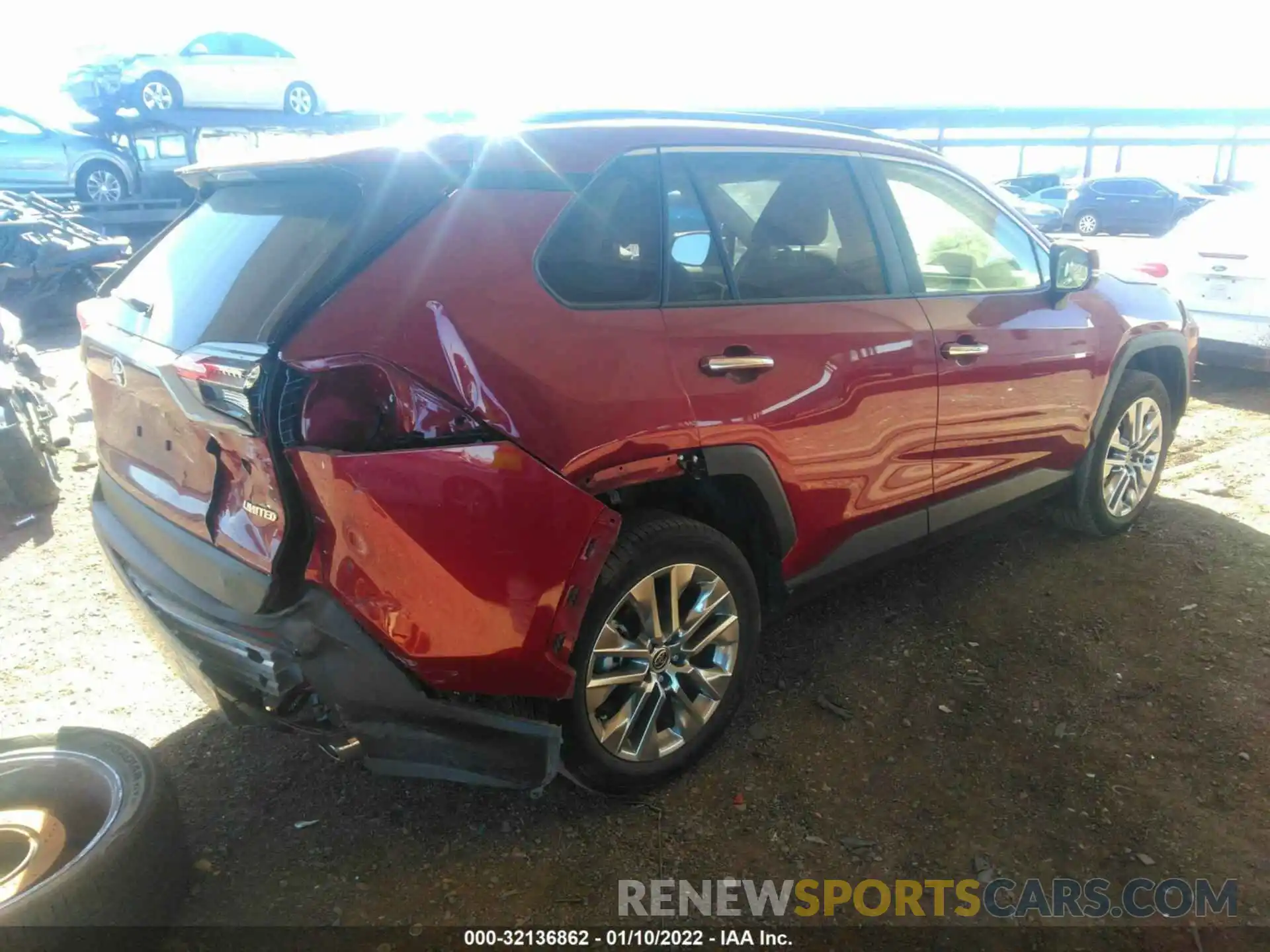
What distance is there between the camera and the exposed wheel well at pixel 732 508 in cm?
244

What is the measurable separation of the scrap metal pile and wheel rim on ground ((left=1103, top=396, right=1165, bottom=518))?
10.9 m

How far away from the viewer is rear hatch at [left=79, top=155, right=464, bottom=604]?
190 cm

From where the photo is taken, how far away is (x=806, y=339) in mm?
2594

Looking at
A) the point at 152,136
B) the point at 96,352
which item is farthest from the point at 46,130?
the point at 96,352

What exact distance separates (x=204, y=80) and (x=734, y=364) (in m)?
14.6

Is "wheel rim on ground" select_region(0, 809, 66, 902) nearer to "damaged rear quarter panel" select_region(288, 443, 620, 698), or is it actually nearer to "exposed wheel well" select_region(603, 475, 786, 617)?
"damaged rear quarter panel" select_region(288, 443, 620, 698)

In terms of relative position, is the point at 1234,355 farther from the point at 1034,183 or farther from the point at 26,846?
the point at 1034,183

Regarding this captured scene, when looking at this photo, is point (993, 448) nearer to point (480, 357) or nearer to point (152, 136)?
point (480, 357)

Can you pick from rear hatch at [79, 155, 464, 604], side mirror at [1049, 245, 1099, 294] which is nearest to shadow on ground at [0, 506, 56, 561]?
rear hatch at [79, 155, 464, 604]

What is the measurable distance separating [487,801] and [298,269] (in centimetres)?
162

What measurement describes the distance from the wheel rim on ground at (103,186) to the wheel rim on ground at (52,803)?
13.7 meters

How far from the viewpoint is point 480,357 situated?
1.95m

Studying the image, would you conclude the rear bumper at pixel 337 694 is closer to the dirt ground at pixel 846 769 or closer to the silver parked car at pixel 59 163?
the dirt ground at pixel 846 769

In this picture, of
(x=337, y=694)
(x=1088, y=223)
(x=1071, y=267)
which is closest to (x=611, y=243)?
(x=337, y=694)
